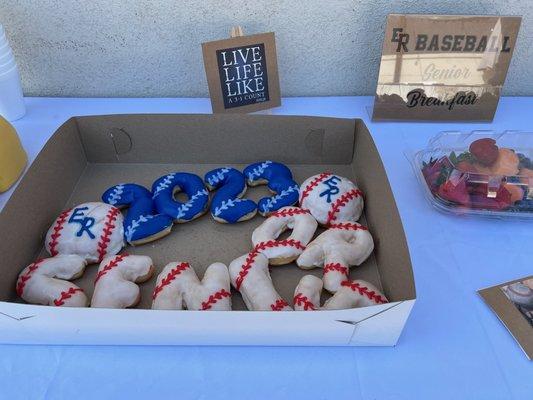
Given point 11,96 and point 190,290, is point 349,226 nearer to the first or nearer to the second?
point 190,290

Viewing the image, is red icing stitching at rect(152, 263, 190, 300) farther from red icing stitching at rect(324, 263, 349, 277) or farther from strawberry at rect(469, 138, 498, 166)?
strawberry at rect(469, 138, 498, 166)

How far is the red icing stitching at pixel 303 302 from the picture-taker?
0.61 meters

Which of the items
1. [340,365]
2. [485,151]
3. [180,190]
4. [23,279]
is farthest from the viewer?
[180,190]

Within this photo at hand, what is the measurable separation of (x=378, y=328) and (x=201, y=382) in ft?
0.73

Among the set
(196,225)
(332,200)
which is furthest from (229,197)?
(332,200)

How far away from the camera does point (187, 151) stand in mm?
914

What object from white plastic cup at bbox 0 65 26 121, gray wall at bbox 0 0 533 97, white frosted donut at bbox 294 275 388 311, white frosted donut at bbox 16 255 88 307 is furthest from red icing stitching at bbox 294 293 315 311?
white plastic cup at bbox 0 65 26 121

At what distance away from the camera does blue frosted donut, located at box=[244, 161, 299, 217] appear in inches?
31.7

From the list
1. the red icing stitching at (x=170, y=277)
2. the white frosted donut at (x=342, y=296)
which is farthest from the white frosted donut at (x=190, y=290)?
the white frosted donut at (x=342, y=296)

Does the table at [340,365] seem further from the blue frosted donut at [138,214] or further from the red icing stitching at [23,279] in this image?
the blue frosted donut at [138,214]

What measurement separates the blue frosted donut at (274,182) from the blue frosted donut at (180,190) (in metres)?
0.10

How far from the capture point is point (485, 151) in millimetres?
763

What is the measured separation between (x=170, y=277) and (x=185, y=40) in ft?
1.76

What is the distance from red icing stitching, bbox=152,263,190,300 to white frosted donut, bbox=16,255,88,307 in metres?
0.11
